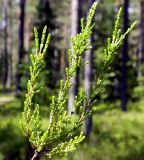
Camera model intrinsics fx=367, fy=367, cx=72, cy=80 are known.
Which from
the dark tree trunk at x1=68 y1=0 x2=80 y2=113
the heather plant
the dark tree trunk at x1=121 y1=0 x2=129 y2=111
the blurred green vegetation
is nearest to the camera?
the heather plant

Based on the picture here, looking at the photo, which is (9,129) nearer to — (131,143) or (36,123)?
(131,143)

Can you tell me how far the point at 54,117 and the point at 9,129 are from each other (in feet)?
31.1

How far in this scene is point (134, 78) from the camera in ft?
87.5

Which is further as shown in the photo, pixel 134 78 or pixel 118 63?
pixel 134 78

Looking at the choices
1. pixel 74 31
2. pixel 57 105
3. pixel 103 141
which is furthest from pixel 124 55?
pixel 57 105

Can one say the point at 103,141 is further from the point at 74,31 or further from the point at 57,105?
the point at 57,105

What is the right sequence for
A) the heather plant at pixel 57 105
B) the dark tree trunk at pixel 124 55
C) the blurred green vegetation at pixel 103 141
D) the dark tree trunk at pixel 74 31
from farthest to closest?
the dark tree trunk at pixel 124 55 → the dark tree trunk at pixel 74 31 → the blurred green vegetation at pixel 103 141 → the heather plant at pixel 57 105

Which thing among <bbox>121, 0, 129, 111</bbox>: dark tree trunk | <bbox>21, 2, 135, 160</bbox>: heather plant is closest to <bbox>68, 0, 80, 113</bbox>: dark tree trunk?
<bbox>121, 0, 129, 111</bbox>: dark tree trunk

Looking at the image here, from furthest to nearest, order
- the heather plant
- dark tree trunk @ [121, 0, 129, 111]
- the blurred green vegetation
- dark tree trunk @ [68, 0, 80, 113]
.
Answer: dark tree trunk @ [121, 0, 129, 111], dark tree trunk @ [68, 0, 80, 113], the blurred green vegetation, the heather plant

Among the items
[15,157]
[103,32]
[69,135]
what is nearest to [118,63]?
[103,32]

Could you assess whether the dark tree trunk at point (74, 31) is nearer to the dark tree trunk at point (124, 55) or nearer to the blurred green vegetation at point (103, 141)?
the blurred green vegetation at point (103, 141)

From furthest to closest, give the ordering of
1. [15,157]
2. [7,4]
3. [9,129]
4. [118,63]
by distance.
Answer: [7,4] < [118,63] < [9,129] < [15,157]

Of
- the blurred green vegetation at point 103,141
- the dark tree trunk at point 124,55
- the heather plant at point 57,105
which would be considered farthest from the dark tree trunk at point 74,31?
the heather plant at point 57,105

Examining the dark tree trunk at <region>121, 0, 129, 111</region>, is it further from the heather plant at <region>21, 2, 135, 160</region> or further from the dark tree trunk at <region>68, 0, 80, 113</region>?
the heather plant at <region>21, 2, 135, 160</region>
